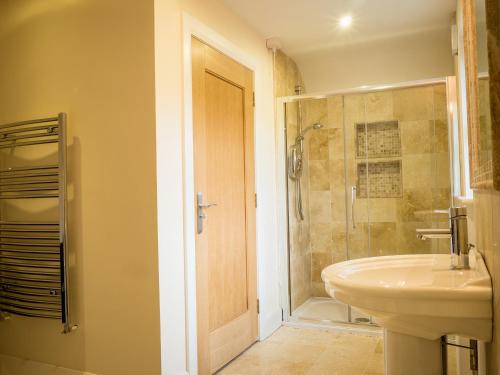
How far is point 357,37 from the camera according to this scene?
12.0 feet

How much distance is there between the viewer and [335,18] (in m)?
3.19

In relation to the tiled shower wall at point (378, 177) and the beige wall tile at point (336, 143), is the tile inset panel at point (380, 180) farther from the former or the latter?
the beige wall tile at point (336, 143)

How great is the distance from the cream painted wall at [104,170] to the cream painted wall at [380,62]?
2352 millimetres

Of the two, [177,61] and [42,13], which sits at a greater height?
[42,13]

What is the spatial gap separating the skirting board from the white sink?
1.69 metres

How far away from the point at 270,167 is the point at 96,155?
156cm

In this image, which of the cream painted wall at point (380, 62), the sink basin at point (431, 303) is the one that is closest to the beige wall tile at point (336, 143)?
the cream painted wall at point (380, 62)

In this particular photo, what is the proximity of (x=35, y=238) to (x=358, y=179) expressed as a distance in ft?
8.62

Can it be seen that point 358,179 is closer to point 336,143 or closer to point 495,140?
point 336,143

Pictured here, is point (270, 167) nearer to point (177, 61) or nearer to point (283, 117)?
point (283, 117)

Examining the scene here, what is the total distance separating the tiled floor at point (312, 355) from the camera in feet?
8.41

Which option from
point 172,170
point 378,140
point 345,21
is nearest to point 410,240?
point 378,140

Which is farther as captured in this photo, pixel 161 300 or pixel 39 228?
pixel 39 228

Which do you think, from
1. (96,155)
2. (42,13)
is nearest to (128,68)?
(96,155)
